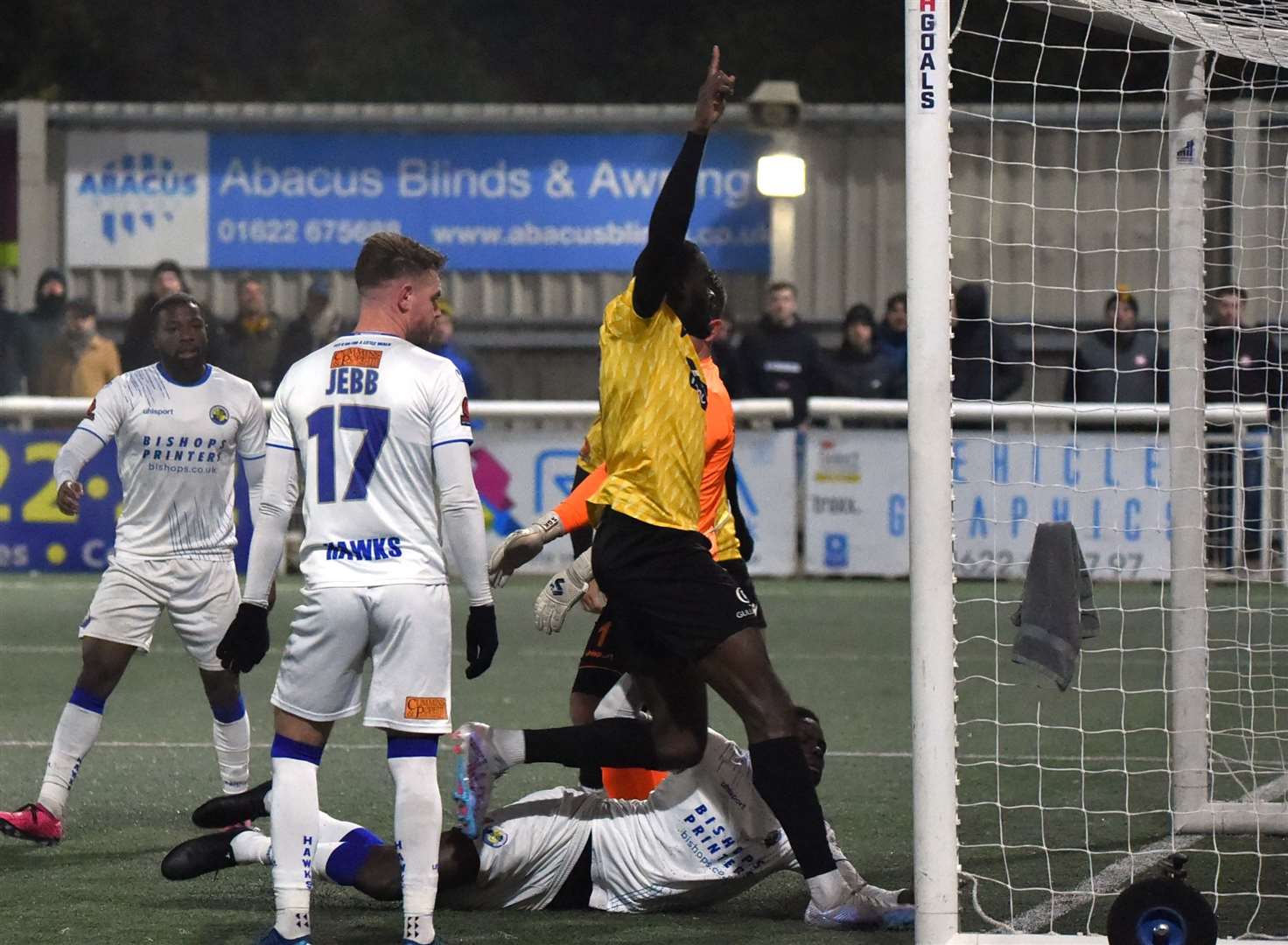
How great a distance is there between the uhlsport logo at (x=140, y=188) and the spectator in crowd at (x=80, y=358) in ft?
10.3

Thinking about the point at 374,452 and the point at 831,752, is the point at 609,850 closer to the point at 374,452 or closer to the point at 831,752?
the point at 374,452

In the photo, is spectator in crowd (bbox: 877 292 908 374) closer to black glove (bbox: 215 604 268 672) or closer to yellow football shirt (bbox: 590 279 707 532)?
yellow football shirt (bbox: 590 279 707 532)

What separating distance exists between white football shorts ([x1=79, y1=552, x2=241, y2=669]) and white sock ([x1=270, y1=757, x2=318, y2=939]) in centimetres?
201

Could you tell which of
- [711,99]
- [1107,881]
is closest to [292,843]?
[711,99]

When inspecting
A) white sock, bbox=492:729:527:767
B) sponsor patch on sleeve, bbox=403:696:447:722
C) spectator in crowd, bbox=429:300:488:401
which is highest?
spectator in crowd, bbox=429:300:488:401

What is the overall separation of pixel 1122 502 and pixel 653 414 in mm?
9280

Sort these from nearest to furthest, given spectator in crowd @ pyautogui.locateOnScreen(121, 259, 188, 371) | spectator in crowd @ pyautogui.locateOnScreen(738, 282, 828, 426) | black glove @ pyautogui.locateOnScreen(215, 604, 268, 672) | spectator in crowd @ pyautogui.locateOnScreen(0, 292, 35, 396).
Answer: black glove @ pyautogui.locateOnScreen(215, 604, 268, 672), spectator in crowd @ pyautogui.locateOnScreen(121, 259, 188, 371), spectator in crowd @ pyautogui.locateOnScreen(738, 282, 828, 426), spectator in crowd @ pyautogui.locateOnScreen(0, 292, 35, 396)

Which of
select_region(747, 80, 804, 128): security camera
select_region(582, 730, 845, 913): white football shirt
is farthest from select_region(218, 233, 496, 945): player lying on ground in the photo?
select_region(747, 80, 804, 128): security camera

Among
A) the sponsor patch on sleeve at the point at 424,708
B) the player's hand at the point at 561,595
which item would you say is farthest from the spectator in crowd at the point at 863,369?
the sponsor patch on sleeve at the point at 424,708

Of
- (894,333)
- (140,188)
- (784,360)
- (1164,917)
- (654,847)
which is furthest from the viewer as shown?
(140,188)

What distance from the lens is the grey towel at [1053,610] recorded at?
5.61m

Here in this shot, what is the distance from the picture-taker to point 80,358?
1589 centimetres

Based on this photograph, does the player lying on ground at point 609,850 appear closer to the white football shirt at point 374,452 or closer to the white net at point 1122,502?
the white net at point 1122,502

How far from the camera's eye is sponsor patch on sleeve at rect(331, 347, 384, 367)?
504cm
